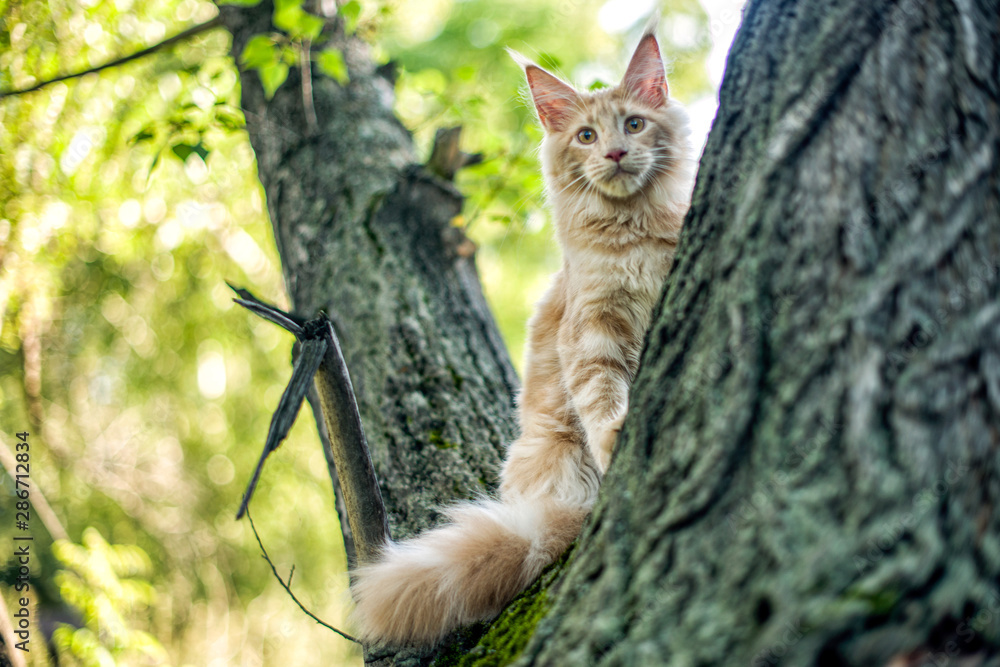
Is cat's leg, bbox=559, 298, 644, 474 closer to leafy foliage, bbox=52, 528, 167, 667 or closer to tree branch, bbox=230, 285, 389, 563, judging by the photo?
tree branch, bbox=230, 285, 389, 563

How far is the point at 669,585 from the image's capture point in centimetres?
84

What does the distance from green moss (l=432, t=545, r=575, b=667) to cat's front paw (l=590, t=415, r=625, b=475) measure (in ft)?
1.10

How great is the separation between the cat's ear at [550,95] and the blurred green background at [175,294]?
0.58 m

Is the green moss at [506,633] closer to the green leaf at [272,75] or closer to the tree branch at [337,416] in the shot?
the tree branch at [337,416]

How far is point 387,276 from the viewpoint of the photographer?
238 cm

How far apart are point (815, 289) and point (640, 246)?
1279 mm

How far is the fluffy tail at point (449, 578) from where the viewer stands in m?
1.48

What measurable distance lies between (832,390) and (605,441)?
90 centimetres

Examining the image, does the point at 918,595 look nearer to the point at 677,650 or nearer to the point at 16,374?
the point at 677,650

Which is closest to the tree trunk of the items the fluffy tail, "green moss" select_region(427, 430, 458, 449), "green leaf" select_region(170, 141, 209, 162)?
the fluffy tail

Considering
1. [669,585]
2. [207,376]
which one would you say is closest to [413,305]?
[669,585]

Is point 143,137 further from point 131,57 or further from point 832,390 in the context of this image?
point 832,390

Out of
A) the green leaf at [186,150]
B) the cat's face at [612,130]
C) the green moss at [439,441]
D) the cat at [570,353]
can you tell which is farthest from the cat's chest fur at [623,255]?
the green leaf at [186,150]

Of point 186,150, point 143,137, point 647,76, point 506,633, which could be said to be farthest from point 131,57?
point 506,633
